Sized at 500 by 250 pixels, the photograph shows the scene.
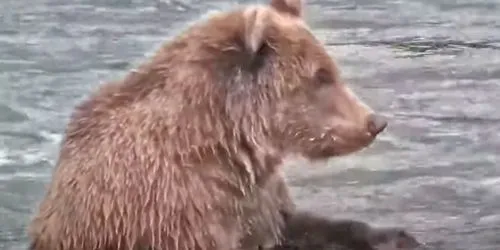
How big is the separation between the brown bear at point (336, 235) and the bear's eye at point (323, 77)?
1.78 ft

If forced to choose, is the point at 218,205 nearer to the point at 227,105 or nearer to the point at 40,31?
the point at 227,105

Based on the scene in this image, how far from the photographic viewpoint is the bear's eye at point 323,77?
434 cm

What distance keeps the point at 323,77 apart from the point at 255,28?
1.33 ft

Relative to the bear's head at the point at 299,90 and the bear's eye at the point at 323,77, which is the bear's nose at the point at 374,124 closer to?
the bear's head at the point at 299,90

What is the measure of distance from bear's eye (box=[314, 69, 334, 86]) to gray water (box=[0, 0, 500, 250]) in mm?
540

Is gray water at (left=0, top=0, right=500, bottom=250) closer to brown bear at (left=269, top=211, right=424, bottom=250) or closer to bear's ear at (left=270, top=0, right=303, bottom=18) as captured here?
brown bear at (left=269, top=211, right=424, bottom=250)

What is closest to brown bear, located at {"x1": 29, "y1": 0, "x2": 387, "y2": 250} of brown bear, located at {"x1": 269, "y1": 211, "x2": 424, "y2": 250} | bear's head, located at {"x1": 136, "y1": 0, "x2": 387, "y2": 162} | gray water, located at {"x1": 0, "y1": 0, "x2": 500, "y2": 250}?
bear's head, located at {"x1": 136, "y1": 0, "x2": 387, "y2": 162}

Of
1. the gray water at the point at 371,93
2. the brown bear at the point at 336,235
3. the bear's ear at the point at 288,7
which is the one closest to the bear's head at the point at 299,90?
Answer: the bear's ear at the point at 288,7

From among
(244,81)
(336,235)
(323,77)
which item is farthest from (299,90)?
(336,235)

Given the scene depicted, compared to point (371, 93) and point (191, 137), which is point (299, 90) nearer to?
point (191, 137)

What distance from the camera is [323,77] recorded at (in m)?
4.36

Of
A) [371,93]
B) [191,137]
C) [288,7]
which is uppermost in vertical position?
[288,7]

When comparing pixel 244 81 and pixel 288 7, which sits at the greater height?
pixel 288 7

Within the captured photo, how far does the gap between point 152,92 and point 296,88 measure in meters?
0.48
